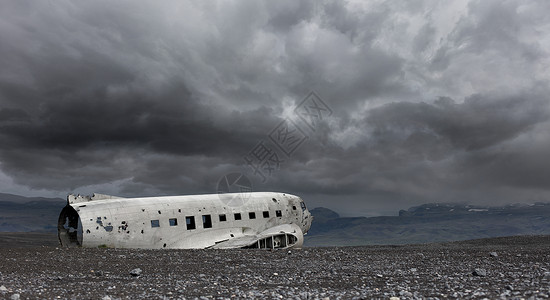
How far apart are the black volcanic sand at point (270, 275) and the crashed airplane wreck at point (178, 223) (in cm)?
459

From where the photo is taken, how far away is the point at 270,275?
16.2 m

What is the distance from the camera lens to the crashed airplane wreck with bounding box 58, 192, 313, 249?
29188 mm

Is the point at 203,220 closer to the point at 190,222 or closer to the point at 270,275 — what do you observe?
the point at 190,222

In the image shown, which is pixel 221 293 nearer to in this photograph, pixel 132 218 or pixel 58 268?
pixel 58 268

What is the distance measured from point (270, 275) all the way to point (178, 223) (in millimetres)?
16666

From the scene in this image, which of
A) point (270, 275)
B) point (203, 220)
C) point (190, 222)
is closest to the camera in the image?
point (270, 275)

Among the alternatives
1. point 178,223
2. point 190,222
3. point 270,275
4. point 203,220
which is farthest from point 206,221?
point 270,275

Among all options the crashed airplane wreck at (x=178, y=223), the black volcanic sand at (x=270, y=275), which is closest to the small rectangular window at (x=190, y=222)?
the crashed airplane wreck at (x=178, y=223)

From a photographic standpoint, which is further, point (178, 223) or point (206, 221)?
point (206, 221)

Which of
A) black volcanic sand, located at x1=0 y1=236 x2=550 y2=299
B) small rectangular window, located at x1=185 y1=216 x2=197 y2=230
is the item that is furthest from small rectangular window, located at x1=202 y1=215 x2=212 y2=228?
black volcanic sand, located at x1=0 y1=236 x2=550 y2=299

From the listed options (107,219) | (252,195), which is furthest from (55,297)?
(252,195)

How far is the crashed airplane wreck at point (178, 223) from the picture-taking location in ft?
95.8

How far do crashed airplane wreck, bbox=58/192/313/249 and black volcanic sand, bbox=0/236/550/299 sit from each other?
4591 mm

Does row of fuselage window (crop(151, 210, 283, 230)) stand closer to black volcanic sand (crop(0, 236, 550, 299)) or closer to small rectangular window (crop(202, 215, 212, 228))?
small rectangular window (crop(202, 215, 212, 228))
